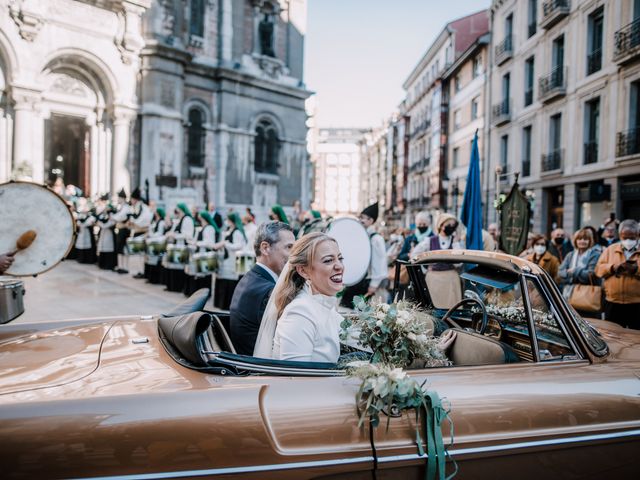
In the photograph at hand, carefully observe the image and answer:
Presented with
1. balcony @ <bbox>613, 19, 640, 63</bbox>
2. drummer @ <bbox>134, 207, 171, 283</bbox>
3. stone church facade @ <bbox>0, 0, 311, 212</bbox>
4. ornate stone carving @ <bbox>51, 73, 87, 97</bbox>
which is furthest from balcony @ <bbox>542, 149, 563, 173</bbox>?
ornate stone carving @ <bbox>51, 73, 87, 97</bbox>

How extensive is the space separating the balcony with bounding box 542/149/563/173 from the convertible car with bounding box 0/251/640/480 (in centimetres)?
2169

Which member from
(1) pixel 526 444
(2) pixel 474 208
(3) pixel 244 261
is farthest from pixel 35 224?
(2) pixel 474 208

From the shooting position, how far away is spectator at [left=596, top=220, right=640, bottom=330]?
652cm

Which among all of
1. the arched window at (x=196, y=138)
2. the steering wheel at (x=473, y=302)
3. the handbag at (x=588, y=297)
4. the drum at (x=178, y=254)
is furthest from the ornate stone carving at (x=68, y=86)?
the steering wheel at (x=473, y=302)

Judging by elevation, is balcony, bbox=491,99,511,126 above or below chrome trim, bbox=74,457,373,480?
above

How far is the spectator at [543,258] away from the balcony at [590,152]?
553 inches

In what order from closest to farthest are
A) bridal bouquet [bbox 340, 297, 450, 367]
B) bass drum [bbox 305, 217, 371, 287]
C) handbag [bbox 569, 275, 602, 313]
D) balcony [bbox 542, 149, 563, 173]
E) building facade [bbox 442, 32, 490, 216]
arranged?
bridal bouquet [bbox 340, 297, 450, 367], handbag [bbox 569, 275, 602, 313], bass drum [bbox 305, 217, 371, 287], balcony [bbox 542, 149, 563, 173], building facade [bbox 442, 32, 490, 216]

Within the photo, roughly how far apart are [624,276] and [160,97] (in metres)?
19.1

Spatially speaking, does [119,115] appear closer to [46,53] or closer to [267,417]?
[46,53]

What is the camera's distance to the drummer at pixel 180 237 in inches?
464

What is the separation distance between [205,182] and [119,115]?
17.7 ft

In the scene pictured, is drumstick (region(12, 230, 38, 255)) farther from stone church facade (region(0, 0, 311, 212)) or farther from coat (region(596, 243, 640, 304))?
stone church facade (region(0, 0, 311, 212))

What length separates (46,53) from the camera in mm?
17875

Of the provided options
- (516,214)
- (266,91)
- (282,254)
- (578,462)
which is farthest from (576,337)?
(266,91)
